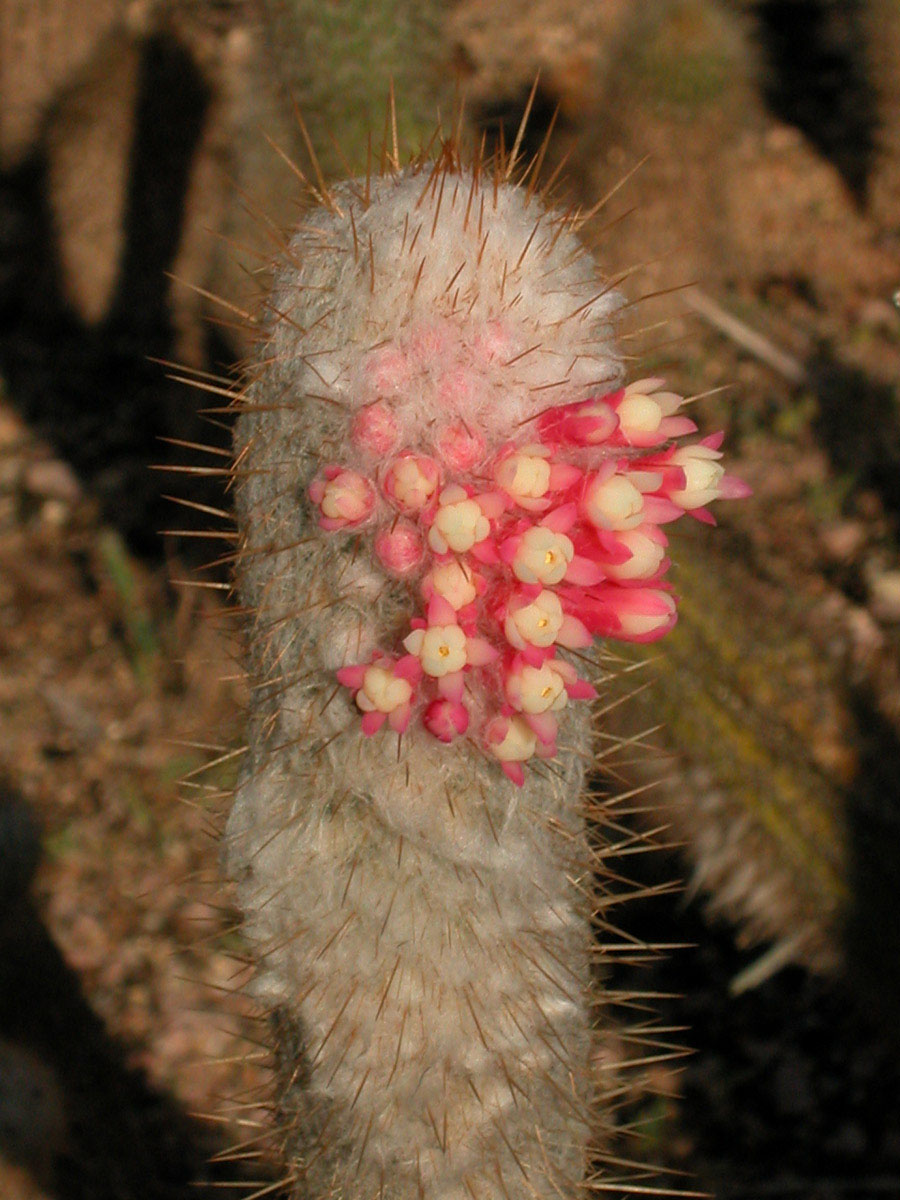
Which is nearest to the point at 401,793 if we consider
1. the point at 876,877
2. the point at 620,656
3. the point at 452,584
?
the point at 452,584

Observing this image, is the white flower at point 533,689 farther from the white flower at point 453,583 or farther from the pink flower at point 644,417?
the pink flower at point 644,417

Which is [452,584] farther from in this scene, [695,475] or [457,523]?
[695,475]

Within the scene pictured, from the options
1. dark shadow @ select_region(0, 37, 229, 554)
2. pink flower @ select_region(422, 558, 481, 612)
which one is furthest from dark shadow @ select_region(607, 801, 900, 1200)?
dark shadow @ select_region(0, 37, 229, 554)

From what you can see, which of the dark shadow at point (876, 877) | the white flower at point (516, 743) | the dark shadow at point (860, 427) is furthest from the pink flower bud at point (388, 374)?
the dark shadow at point (860, 427)

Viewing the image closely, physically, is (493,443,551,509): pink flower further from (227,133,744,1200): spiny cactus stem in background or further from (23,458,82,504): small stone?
(23,458,82,504): small stone

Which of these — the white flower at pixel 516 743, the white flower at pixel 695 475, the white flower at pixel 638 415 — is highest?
the white flower at pixel 638 415

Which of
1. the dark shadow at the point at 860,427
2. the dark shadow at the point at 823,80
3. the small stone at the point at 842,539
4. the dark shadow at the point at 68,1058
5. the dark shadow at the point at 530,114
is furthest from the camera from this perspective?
the dark shadow at the point at 823,80

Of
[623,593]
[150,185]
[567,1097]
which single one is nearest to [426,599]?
[623,593]
